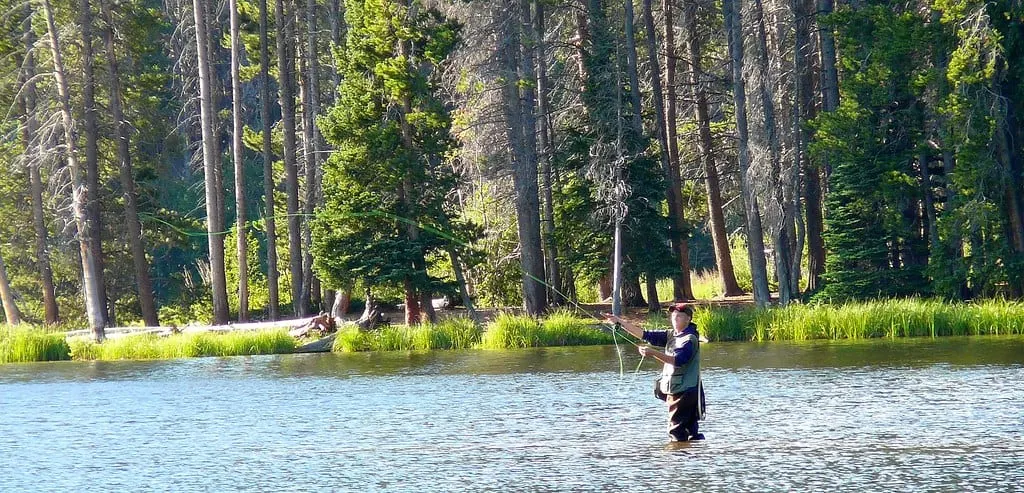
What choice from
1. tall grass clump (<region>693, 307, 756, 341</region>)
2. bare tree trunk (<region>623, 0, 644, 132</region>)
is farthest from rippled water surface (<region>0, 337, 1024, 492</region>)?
bare tree trunk (<region>623, 0, 644, 132</region>)

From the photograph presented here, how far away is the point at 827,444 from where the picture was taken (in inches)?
543

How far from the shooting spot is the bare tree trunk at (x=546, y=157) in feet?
117

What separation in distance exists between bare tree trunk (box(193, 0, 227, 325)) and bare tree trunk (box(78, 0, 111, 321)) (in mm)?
2909

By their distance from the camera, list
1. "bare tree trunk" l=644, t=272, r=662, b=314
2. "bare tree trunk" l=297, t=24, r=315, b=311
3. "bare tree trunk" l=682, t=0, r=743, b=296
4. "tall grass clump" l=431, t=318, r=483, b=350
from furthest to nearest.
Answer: "bare tree trunk" l=297, t=24, r=315, b=311 → "bare tree trunk" l=682, t=0, r=743, b=296 → "bare tree trunk" l=644, t=272, r=662, b=314 → "tall grass clump" l=431, t=318, r=483, b=350

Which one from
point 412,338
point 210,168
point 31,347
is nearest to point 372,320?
point 412,338

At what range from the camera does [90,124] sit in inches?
1452

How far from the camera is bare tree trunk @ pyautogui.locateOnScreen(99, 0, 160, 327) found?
1487 inches

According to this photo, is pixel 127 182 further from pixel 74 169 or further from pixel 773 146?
pixel 773 146

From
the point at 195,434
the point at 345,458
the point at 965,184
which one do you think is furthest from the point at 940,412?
the point at 965,184

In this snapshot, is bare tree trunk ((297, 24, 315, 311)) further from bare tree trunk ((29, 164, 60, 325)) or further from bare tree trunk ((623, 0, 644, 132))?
bare tree trunk ((623, 0, 644, 132))

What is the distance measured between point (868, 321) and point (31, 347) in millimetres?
18657

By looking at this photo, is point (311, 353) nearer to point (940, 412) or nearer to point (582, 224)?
point (582, 224)

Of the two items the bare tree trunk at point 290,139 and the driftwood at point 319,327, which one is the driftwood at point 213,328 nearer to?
the driftwood at point 319,327

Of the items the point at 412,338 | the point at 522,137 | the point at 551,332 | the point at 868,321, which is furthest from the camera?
the point at 522,137
